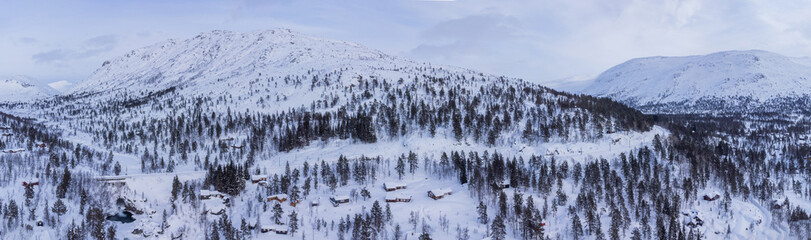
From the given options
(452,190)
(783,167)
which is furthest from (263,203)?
(783,167)

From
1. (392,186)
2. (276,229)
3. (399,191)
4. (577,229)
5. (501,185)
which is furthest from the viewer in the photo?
(392,186)

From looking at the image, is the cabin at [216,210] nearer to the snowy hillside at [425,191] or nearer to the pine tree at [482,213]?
the snowy hillside at [425,191]

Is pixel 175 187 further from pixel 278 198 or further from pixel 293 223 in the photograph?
pixel 293 223

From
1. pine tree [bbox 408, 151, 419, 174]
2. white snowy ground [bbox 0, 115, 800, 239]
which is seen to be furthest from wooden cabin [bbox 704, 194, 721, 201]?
pine tree [bbox 408, 151, 419, 174]

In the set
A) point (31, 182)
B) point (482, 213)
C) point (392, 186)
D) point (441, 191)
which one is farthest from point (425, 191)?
point (31, 182)

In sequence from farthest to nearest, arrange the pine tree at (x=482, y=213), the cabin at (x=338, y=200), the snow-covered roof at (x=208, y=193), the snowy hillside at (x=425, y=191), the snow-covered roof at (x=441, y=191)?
the snow-covered roof at (x=441, y=191) < the snow-covered roof at (x=208, y=193) < the cabin at (x=338, y=200) < the pine tree at (x=482, y=213) < the snowy hillside at (x=425, y=191)

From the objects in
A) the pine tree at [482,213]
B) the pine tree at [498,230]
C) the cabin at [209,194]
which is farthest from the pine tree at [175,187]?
the pine tree at [498,230]

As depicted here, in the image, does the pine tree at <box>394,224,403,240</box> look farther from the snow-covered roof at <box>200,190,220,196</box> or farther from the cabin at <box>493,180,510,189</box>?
the snow-covered roof at <box>200,190,220,196</box>

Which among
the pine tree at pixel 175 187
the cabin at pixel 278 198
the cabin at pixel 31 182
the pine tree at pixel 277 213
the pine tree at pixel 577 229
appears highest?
the cabin at pixel 31 182
